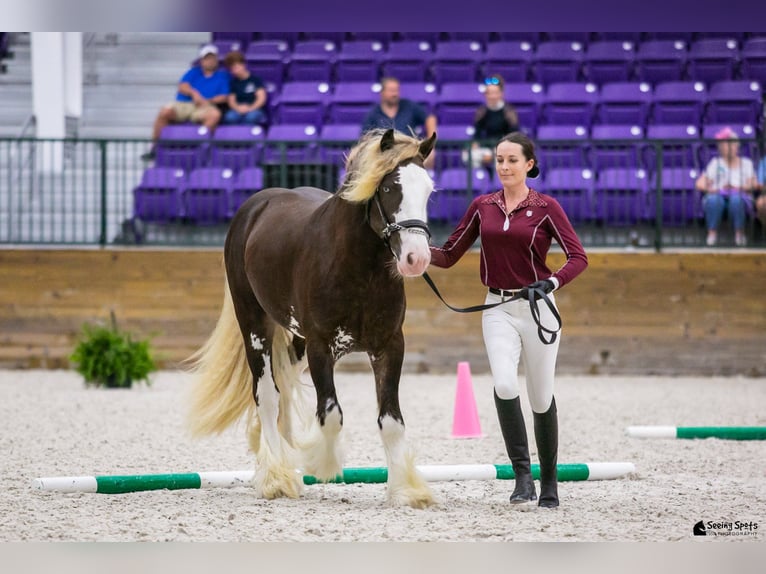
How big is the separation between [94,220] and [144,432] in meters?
4.28

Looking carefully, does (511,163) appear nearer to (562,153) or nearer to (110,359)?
(110,359)

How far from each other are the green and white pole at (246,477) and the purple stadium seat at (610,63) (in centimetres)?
896

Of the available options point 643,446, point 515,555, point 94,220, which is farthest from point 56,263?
point 515,555

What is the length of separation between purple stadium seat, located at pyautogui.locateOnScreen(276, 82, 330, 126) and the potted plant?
4.15 m

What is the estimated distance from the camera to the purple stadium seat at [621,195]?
36.7ft

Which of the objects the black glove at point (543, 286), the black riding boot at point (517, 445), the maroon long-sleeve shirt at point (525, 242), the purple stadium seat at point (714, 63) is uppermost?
the purple stadium seat at point (714, 63)

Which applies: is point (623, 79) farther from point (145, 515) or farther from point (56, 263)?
point (145, 515)

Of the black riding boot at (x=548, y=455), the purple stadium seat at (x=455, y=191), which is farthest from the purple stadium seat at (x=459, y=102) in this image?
the black riding boot at (x=548, y=455)

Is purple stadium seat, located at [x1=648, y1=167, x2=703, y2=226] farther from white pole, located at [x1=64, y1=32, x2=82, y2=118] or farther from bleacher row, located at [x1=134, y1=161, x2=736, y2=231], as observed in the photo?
white pole, located at [x1=64, y1=32, x2=82, y2=118]

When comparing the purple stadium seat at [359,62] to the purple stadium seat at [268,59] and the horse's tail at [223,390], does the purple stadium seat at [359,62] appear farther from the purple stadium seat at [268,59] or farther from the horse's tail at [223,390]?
the horse's tail at [223,390]

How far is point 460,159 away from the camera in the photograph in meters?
11.7

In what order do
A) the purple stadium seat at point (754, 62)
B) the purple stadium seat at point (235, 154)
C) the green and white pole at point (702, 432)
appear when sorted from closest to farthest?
1. the green and white pole at point (702, 432)
2. the purple stadium seat at point (235, 154)
3. the purple stadium seat at point (754, 62)

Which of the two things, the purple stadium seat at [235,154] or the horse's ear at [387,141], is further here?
the purple stadium seat at [235,154]
